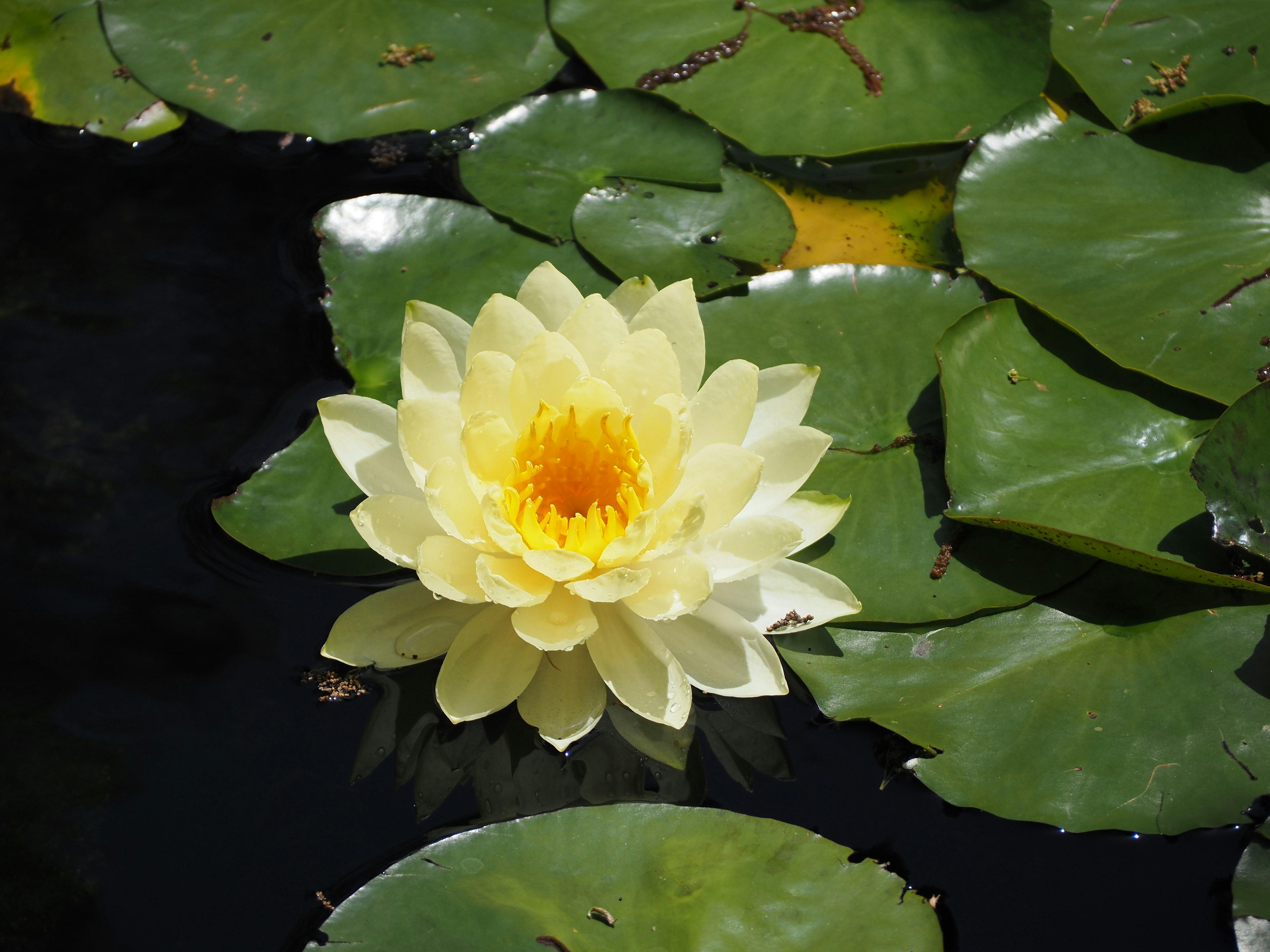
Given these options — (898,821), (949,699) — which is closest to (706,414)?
(949,699)

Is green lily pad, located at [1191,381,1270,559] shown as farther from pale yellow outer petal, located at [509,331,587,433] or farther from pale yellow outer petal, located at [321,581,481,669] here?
pale yellow outer petal, located at [321,581,481,669]

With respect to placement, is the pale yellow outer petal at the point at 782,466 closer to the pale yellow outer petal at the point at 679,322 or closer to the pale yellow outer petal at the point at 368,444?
the pale yellow outer petal at the point at 679,322

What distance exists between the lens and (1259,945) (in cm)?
164

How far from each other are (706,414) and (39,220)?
84.6 inches

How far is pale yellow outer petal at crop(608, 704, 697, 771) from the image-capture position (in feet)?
6.01

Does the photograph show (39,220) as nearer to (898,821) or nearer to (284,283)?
(284,283)

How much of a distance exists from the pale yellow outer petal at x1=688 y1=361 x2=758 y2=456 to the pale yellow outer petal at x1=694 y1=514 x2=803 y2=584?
0.60ft

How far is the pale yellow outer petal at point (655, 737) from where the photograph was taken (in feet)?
6.01

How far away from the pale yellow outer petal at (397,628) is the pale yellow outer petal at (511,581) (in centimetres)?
21

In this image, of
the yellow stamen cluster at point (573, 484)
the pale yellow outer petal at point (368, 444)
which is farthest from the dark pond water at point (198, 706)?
the yellow stamen cluster at point (573, 484)

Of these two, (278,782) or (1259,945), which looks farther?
(278,782)

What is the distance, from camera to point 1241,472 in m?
1.93

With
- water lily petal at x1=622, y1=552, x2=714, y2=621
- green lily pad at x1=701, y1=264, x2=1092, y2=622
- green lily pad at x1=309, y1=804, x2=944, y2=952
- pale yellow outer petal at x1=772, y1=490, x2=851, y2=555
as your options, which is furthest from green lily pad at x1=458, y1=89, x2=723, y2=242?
green lily pad at x1=309, y1=804, x2=944, y2=952

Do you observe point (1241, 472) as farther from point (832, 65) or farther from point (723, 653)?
point (832, 65)
